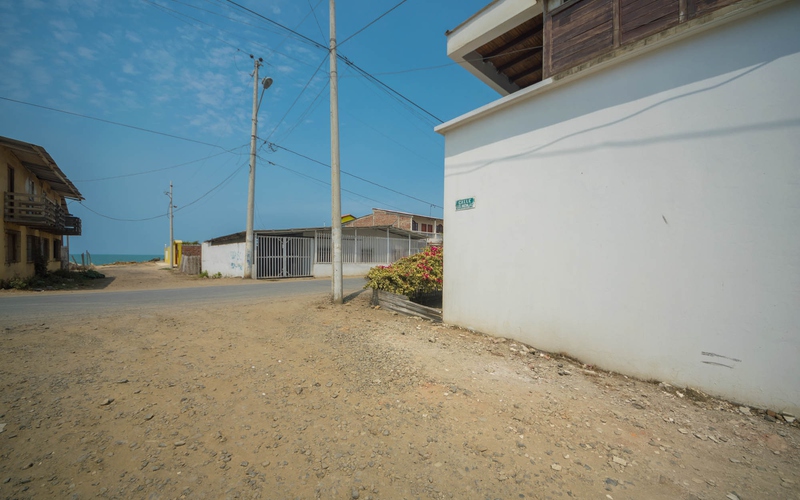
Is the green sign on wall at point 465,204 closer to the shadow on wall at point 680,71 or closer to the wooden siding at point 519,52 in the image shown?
the shadow on wall at point 680,71

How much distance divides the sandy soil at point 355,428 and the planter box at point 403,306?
197 centimetres

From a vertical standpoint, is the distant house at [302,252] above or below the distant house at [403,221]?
below

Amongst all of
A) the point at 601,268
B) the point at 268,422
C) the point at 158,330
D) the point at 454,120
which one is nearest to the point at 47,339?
the point at 158,330

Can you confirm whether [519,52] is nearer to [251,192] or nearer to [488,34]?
[488,34]

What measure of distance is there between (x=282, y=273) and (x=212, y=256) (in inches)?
221

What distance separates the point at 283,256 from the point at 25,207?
10.5 metres

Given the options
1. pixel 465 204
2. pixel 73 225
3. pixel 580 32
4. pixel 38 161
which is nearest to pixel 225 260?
pixel 38 161

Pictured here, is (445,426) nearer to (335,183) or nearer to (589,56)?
(589,56)

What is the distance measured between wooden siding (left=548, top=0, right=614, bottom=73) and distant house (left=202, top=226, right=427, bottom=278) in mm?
15338

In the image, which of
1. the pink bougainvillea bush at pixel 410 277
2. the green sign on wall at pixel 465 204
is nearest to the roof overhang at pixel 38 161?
the pink bougainvillea bush at pixel 410 277

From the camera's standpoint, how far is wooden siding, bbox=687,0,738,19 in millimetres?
3674

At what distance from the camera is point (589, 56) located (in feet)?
16.0

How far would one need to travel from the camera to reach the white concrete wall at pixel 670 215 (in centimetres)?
308

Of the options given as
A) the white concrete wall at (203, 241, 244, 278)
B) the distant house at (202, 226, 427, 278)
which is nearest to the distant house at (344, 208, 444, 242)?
the distant house at (202, 226, 427, 278)
